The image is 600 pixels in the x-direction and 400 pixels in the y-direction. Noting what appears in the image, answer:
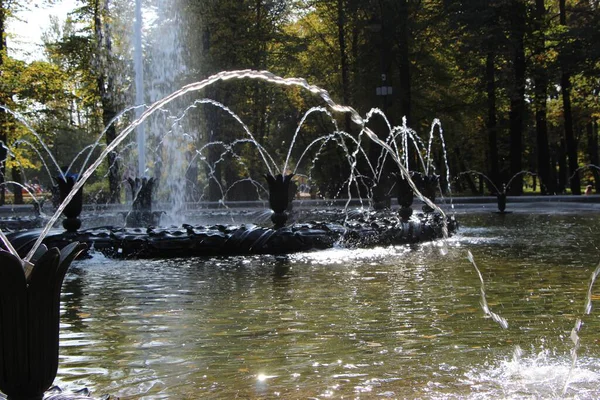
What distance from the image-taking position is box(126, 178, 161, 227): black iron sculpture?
14.1 m

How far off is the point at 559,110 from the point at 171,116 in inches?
823

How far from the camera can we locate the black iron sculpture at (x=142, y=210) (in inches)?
555

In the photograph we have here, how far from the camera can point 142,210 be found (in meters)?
14.3

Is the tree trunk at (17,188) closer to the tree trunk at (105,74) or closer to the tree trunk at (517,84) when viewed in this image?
the tree trunk at (105,74)

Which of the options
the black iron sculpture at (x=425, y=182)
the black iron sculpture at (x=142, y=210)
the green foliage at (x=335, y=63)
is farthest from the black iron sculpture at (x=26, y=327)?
the green foliage at (x=335, y=63)

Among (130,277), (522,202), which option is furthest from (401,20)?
(130,277)

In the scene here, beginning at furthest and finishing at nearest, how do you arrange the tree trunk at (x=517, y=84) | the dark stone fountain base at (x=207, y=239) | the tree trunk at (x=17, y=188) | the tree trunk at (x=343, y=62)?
the tree trunk at (x=17, y=188) → the tree trunk at (x=343, y=62) → the tree trunk at (x=517, y=84) → the dark stone fountain base at (x=207, y=239)

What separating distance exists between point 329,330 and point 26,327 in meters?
2.52

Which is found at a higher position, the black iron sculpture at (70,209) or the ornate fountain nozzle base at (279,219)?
the black iron sculpture at (70,209)

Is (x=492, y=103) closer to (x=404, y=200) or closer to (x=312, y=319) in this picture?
(x=404, y=200)

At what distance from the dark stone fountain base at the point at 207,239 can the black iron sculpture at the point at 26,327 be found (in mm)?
6660

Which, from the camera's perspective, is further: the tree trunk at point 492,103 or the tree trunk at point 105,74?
the tree trunk at point 492,103

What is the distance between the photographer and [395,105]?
31734 millimetres

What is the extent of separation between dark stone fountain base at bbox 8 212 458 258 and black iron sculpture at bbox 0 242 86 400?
666 cm
